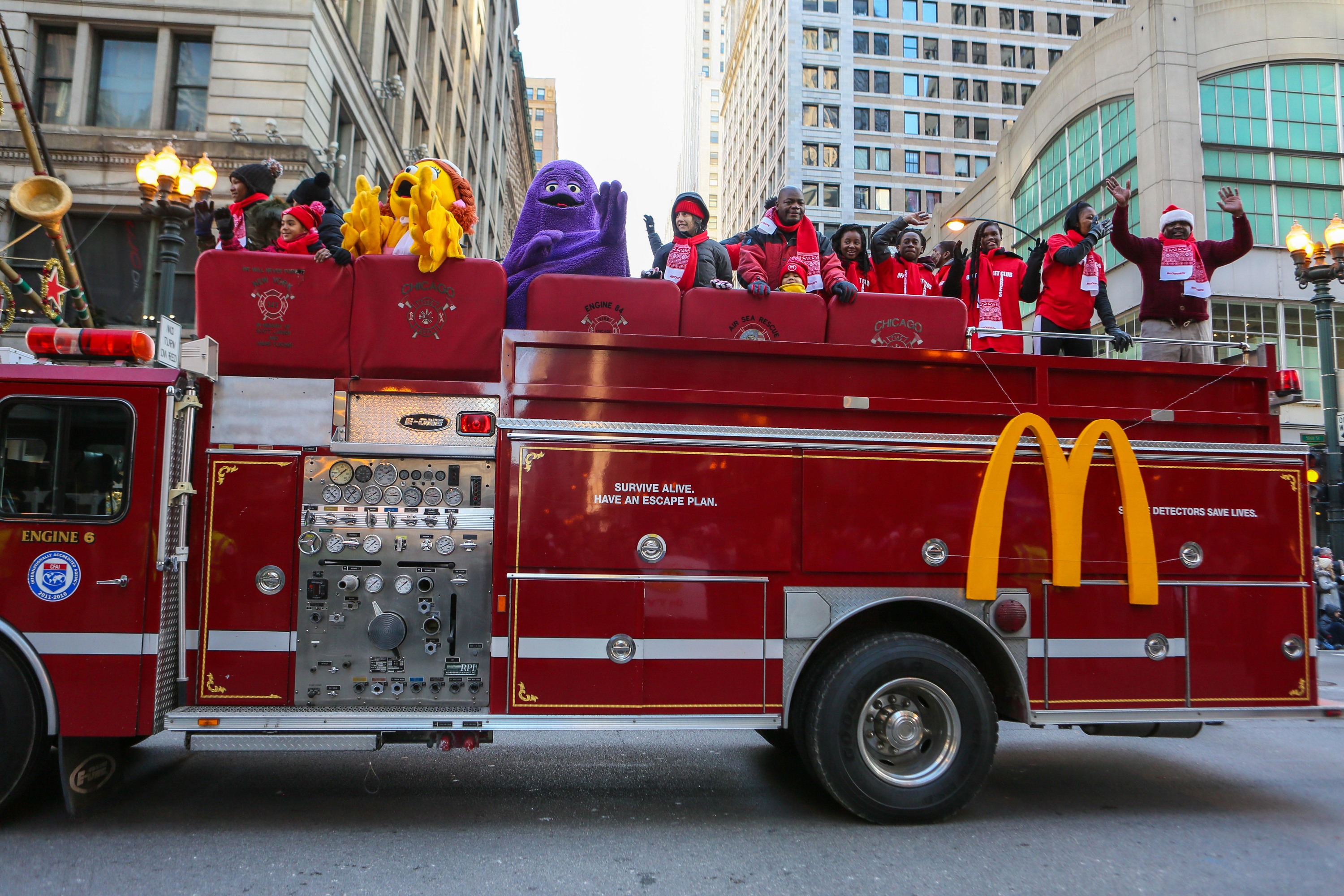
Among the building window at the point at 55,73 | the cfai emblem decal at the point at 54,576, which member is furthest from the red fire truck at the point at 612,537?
the building window at the point at 55,73

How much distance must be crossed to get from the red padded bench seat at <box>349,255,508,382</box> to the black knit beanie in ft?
7.27

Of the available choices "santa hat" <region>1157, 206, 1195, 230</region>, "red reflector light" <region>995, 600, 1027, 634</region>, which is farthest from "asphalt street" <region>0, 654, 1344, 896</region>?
"santa hat" <region>1157, 206, 1195, 230</region>

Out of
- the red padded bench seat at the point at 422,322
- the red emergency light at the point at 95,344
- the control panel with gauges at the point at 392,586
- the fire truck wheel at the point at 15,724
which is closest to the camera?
the fire truck wheel at the point at 15,724

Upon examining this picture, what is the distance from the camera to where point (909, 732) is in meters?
4.86

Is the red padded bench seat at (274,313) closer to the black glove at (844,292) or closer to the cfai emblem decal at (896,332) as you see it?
the black glove at (844,292)

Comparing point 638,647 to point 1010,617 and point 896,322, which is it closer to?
point 1010,617

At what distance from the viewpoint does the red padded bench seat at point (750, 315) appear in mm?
5324

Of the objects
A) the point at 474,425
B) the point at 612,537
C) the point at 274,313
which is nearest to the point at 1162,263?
the point at 612,537

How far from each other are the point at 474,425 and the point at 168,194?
26.7 ft

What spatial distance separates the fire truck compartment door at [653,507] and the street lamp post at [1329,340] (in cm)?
1446

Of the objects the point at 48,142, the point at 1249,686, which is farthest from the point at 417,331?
the point at 48,142

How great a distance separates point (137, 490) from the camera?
457cm

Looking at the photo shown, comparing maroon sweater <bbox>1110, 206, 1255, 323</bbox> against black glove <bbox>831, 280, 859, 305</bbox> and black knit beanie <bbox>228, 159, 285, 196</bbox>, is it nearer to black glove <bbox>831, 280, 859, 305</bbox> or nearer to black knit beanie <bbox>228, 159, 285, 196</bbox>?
black glove <bbox>831, 280, 859, 305</bbox>

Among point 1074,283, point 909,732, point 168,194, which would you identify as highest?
point 168,194
